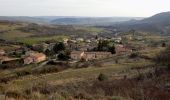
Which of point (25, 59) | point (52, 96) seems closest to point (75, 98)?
point (52, 96)

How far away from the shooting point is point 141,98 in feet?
25.5

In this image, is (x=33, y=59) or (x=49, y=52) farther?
(x=49, y=52)

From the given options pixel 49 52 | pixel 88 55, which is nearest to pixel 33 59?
pixel 49 52

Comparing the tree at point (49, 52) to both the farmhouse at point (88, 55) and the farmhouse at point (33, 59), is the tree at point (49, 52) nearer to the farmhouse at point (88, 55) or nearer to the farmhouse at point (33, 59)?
the farmhouse at point (33, 59)

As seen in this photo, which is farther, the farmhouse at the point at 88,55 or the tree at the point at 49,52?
the tree at the point at 49,52

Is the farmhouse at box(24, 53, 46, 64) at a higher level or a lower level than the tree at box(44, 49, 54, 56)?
higher

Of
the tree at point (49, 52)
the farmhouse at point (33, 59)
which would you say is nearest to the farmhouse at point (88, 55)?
the farmhouse at point (33, 59)

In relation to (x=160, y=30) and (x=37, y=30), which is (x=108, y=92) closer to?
(x=37, y=30)

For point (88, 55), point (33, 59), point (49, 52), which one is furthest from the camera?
point (49, 52)

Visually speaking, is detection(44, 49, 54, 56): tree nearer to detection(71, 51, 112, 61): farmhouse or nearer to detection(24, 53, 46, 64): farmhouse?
detection(24, 53, 46, 64): farmhouse

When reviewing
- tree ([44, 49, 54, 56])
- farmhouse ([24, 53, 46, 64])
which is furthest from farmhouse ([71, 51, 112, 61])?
tree ([44, 49, 54, 56])

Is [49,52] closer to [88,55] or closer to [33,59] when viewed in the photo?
[33,59]

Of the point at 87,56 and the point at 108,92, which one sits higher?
the point at 108,92

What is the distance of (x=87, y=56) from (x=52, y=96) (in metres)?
55.5
